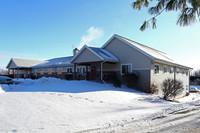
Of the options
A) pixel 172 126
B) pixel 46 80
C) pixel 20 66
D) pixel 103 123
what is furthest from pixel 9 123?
pixel 20 66

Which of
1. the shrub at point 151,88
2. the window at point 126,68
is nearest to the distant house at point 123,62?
the window at point 126,68

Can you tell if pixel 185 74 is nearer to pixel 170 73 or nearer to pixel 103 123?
pixel 170 73

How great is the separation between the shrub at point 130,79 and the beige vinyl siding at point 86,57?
3.62 m

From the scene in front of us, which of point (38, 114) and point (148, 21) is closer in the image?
point (38, 114)

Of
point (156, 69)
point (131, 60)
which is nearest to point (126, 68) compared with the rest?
point (131, 60)

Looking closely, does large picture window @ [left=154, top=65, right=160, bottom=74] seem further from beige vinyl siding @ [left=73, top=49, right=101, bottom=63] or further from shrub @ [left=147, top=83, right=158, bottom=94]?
beige vinyl siding @ [left=73, top=49, right=101, bottom=63]

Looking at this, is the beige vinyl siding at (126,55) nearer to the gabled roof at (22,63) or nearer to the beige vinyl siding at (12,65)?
the gabled roof at (22,63)

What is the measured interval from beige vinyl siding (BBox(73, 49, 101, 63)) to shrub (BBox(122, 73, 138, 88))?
3622mm

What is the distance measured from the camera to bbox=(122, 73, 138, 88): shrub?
16.6 meters

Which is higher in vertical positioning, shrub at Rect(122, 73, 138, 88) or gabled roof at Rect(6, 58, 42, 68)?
gabled roof at Rect(6, 58, 42, 68)

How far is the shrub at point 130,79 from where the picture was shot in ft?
54.4

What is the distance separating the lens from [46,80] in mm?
17312

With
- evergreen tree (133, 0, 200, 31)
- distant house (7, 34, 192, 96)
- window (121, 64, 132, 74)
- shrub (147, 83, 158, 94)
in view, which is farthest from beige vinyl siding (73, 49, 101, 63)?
evergreen tree (133, 0, 200, 31)

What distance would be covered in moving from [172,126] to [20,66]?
30.1 metres
